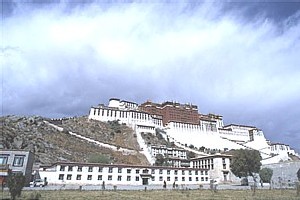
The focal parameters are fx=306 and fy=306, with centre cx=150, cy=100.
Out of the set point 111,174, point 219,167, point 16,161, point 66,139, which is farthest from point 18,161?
point 219,167

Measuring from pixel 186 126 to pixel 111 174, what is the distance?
3022 inches

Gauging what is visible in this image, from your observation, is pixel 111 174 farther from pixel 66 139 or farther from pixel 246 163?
pixel 66 139

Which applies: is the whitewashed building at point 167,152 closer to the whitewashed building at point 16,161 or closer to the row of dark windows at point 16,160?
the whitewashed building at point 16,161

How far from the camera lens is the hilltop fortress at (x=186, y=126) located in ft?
407

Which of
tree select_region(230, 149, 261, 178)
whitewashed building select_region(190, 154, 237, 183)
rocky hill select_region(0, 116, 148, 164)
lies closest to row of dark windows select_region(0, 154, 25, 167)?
rocky hill select_region(0, 116, 148, 164)

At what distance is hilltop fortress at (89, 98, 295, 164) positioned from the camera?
407ft

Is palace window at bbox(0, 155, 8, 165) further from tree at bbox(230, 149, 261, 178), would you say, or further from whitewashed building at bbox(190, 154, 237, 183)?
whitewashed building at bbox(190, 154, 237, 183)

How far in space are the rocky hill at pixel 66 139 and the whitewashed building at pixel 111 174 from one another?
11138 millimetres

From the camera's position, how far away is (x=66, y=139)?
9194 cm

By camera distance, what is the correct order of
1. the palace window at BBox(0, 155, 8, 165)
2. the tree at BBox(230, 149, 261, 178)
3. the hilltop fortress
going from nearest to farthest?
1. the palace window at BBox(0, 155, 8, 165)
2. the tree at BBox(230, 149, 261, 178)
3. the hilltop fortress

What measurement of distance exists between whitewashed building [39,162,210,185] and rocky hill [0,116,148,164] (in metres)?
11.1

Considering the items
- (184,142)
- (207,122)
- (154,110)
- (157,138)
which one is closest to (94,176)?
(157,138)

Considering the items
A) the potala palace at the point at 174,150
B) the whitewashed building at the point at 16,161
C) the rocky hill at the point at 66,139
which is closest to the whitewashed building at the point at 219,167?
the potala palace at the point at 174,150

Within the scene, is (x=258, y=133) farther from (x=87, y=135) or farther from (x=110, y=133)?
(x=87, y=135)
